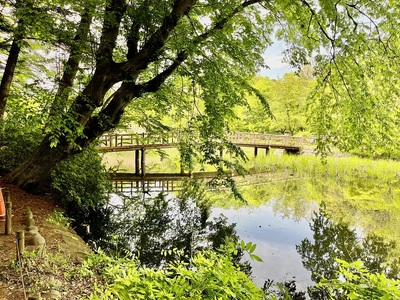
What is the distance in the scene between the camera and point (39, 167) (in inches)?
250

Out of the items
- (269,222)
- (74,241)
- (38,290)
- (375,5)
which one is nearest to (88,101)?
(74,241)

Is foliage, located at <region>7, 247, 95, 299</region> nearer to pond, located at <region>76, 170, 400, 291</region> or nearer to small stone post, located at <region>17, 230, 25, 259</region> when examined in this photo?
small stone post, located at <region>17, 230, 25, 259</region>

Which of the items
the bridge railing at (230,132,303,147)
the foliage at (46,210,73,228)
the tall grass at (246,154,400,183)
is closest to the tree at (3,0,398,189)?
the foliage at (46,210,73,228)

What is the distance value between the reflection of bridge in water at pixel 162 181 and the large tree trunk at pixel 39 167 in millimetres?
5910

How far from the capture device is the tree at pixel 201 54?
4773 mm

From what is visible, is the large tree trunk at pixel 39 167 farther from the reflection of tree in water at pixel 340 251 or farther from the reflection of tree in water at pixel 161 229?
the reflection of tree in water at pixel 340 251

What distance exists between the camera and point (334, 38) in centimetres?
488

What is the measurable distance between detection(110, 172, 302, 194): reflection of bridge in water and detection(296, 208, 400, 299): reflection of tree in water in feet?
19.6

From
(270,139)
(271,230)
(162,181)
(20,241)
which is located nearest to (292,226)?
(271,230)

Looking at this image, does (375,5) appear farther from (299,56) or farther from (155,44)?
(155,44)

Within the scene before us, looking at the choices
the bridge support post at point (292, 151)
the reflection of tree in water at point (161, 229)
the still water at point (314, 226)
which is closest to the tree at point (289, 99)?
the bridge support post at point (292, 151)

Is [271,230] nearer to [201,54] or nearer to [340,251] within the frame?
[340,251]

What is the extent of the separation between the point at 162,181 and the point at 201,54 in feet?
35.9

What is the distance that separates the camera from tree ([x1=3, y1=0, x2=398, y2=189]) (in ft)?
15.7
